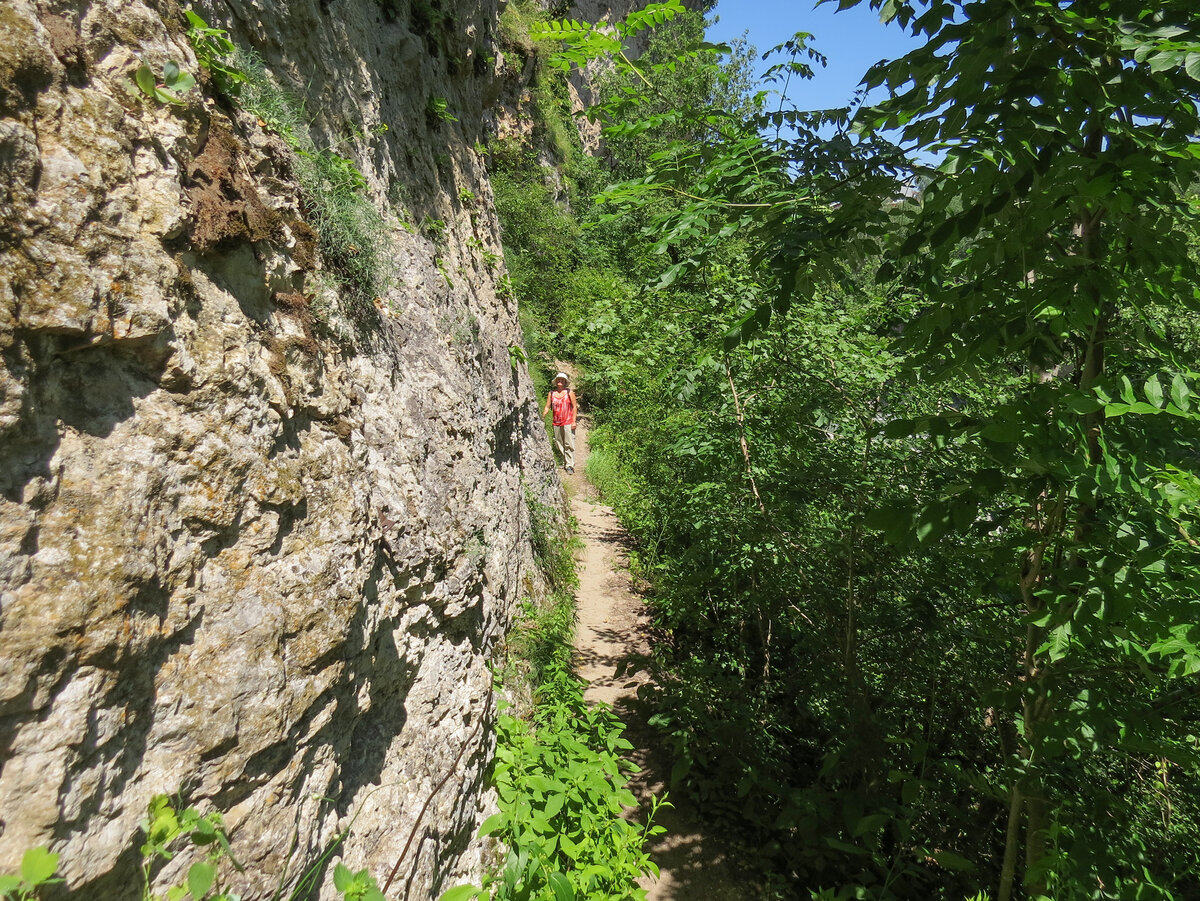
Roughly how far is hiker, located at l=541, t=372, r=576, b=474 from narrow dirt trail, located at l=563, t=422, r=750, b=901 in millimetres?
1193

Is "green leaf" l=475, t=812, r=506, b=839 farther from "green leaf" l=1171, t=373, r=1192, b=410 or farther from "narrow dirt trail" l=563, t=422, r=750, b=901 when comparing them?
"green leaf" l=1171, t=373, r=1192, b=410

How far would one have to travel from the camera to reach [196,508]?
67.9 inches

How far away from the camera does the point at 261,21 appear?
2.89 metres

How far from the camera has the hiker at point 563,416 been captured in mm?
10328

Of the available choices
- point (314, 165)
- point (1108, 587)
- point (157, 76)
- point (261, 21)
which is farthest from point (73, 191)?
point (1108, 587)

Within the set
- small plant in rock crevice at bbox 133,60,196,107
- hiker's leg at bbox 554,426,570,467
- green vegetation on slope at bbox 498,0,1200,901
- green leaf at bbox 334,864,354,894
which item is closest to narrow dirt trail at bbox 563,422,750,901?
green vegetation on slope at bbox 498,0,1200,901

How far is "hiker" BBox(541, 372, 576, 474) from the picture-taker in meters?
10.3

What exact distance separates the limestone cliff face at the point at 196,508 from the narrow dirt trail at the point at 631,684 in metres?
1.63

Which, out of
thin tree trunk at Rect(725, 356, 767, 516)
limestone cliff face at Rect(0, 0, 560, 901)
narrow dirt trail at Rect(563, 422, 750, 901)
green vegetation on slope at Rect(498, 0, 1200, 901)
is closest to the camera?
limestone cliff face at Rect(0, 0, 560, 901)

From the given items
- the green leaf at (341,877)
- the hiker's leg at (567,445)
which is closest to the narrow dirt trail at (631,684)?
the hiker's leg at (567,445)

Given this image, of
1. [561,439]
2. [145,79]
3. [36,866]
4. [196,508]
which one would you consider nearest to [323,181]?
[145,79]

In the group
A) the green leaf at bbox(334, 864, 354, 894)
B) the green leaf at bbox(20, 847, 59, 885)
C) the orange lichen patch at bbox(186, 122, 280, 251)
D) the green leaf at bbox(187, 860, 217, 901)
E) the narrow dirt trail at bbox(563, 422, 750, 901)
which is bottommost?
the narrow dirt trail at bbox(563, 422, 750, 901)

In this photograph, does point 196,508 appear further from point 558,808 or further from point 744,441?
point 744,441

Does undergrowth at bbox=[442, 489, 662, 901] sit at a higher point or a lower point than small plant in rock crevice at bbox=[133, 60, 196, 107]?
lower
